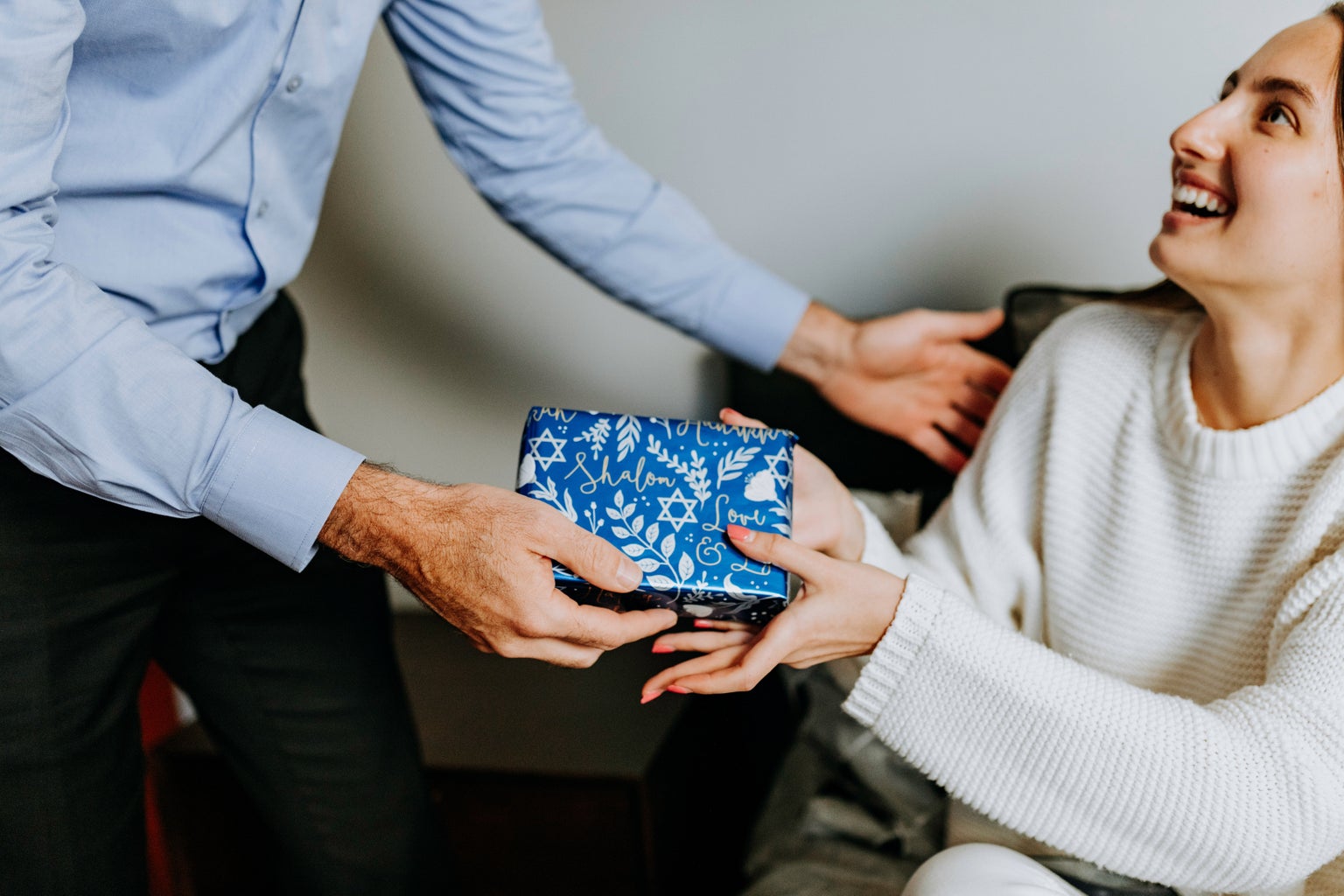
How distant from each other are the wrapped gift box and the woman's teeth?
1.65 feet

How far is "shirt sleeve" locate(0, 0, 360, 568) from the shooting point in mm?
879

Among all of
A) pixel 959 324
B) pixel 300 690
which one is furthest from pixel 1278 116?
pixel 300 690

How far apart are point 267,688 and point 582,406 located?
36.1 inches

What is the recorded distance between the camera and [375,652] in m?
1.38

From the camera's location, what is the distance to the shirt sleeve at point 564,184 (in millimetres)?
1371

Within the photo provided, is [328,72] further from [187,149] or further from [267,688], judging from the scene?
[267,688]

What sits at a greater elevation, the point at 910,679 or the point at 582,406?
the point at 910,679

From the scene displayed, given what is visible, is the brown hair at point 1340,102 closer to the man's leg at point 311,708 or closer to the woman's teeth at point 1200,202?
the woman's teeth at point 1200,202

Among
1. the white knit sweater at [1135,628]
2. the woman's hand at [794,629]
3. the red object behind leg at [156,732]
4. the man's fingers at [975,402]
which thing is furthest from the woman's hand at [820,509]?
the red object behind leg at [156,732]

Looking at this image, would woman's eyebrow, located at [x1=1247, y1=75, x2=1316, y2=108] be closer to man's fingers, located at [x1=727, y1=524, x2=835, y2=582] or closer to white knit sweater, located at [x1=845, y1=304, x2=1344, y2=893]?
white knit sweater, located at [x1=845, y1=304, x2=1344, y2=893]

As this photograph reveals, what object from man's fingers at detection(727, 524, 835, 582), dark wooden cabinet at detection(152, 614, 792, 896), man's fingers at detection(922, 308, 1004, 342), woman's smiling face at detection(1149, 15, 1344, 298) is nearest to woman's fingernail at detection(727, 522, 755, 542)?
man's fingers at detection(727, 524, 835, 582)

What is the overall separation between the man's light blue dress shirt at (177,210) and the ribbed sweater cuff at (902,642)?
54 cm

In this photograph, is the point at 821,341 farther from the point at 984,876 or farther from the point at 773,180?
the point at 984,876

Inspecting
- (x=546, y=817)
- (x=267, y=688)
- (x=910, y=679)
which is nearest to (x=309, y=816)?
(x=267, y=688)
